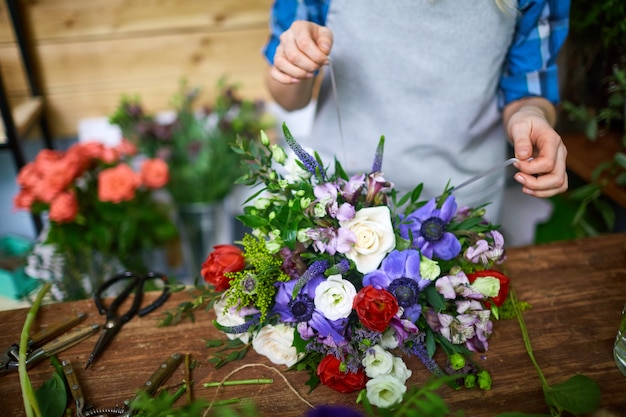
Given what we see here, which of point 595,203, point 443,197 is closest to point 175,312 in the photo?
point 443,197

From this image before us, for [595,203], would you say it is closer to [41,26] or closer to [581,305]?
[581,305]

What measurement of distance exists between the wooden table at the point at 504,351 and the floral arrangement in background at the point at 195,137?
85cm

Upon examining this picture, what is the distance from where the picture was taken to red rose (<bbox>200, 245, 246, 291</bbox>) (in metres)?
0.65

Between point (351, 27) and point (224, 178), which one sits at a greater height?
point (351, 27)

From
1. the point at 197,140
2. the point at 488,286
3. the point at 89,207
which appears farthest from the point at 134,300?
the point at 197,140

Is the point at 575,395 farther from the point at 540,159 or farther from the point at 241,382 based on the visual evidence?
the point at 241,382

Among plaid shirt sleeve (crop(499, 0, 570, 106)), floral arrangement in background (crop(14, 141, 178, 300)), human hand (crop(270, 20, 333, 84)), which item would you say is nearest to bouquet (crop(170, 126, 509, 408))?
human hand (crop(270, 20, 333, 84))

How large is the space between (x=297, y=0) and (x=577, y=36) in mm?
806

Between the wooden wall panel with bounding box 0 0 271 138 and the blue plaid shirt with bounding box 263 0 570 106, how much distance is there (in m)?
0.76

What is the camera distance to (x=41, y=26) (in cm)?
153

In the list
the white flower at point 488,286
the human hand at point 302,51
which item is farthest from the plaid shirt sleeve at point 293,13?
the white flower at point 488,286

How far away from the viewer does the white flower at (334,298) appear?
59 centimetres

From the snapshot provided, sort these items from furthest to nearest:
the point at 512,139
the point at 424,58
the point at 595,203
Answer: the point at 595,203, the point at 424,58, the point at 512,139

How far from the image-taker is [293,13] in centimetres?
93
